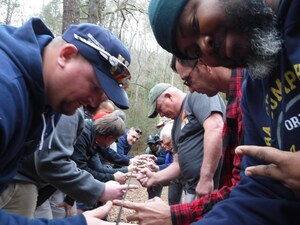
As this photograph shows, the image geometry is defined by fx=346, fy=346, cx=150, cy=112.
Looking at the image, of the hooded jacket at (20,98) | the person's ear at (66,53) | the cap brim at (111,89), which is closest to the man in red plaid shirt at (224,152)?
the hooded jacket at (20,98)

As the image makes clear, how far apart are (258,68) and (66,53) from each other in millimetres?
1120

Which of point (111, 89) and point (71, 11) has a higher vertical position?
point (71, 11)

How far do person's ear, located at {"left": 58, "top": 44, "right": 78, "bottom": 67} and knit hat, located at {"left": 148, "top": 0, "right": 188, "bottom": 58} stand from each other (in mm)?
554

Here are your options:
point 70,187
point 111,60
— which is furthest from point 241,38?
point 70,187

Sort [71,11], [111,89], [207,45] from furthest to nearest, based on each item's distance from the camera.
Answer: [71,11], [111,89], [207,45]

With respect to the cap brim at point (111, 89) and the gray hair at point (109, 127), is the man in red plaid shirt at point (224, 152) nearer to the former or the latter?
the cap brim at point (111, 89)

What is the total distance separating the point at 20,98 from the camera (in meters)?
1.56

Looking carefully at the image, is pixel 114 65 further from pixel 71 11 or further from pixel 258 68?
pixel 71 11

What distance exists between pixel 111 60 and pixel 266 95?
3.32 feet

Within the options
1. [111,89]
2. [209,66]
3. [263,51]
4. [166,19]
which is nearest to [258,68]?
[263,51]

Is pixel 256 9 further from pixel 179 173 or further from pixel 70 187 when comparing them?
pixel 179 173

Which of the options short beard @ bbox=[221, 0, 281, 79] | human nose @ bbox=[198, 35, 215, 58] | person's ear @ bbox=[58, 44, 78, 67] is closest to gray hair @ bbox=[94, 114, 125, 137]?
person's ear @ bbox=[58, 44, 78, 67]

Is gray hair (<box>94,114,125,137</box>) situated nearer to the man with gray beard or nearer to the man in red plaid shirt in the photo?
the man in red plaid shirt

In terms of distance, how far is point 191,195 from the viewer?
3770 millimetres
